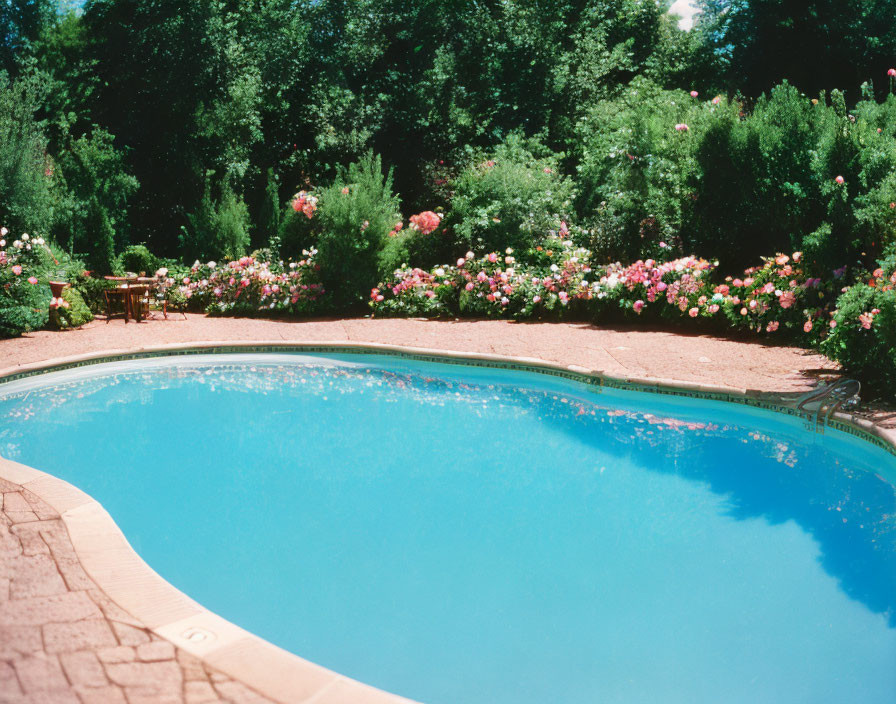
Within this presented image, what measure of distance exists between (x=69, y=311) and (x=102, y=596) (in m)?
8.06

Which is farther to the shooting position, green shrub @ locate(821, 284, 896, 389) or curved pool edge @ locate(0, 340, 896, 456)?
green shrub @ locate(821, 284, 896, 389)

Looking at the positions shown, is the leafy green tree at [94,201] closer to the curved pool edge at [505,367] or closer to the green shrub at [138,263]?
the green shrub at [138,263]

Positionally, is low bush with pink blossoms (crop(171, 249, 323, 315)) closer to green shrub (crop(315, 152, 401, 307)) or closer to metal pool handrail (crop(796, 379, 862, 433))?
green shrub (crop(315, 152, 401, 307))

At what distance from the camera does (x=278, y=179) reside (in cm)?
1653

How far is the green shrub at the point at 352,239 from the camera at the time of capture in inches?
440

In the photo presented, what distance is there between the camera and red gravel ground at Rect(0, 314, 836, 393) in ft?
24.1

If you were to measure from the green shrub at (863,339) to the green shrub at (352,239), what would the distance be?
6379 millimetres

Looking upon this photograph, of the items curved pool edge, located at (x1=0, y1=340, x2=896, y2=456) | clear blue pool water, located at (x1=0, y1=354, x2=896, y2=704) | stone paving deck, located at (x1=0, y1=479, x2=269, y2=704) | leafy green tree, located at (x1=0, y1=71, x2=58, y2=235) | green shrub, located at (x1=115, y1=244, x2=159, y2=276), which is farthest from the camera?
green shrub, located at (x1=115, y1=244, x2=159, y2=276)

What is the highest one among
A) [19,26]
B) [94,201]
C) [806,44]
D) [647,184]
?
[19,26]

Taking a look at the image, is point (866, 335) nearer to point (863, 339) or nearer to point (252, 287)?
point (863, 339)

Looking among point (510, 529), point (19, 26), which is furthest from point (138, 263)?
point (19, 26)

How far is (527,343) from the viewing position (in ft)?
29.5

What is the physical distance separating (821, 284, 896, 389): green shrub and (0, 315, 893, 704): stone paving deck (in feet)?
1.39

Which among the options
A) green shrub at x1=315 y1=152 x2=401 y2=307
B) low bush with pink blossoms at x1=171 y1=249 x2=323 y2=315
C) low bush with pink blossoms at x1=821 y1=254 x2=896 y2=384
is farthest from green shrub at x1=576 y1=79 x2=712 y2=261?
low bush with pink blossoms at x1=171 y1=249 x2=323 y2=315
